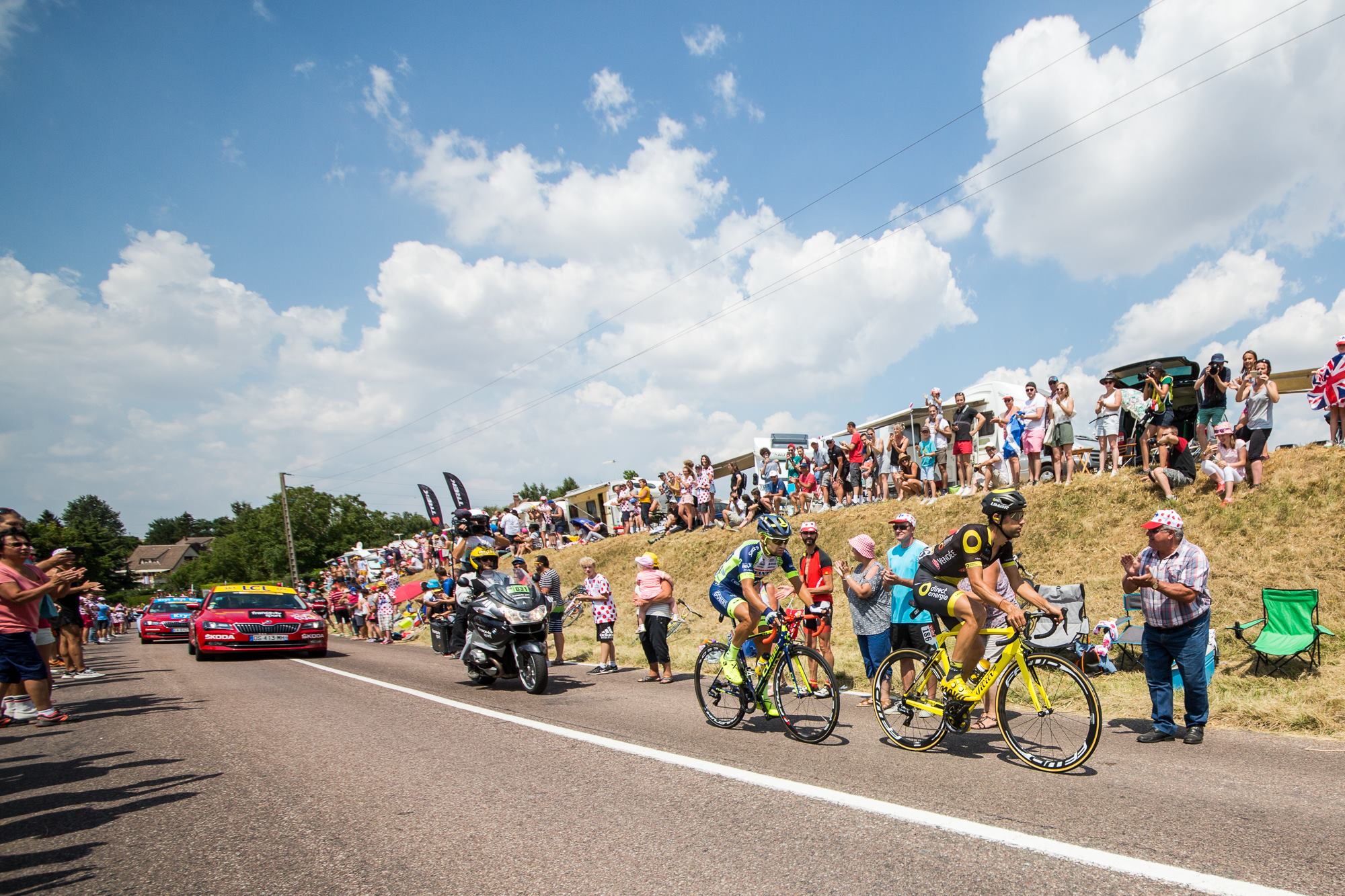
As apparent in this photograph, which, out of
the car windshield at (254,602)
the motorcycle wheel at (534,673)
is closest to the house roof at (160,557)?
the car windshield at (254,602)

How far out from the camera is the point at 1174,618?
6262 mm

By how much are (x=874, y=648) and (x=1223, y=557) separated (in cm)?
662

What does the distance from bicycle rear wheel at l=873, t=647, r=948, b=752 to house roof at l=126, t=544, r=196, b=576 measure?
185 metres

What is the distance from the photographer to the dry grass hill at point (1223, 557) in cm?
729

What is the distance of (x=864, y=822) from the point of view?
163 inches

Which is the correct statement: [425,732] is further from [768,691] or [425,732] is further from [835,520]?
[835,520]

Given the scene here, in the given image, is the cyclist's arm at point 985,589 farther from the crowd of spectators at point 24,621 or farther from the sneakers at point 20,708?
the sneakers at point 20,708

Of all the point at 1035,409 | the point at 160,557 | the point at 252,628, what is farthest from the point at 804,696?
the point at 160,557

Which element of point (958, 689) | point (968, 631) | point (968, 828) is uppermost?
point (968, 631)

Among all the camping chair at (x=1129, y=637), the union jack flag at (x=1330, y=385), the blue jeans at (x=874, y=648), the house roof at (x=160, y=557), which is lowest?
the camping chair at (x=1129, y=637)

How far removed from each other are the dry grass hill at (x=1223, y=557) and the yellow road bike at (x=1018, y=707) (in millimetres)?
Result: 2366

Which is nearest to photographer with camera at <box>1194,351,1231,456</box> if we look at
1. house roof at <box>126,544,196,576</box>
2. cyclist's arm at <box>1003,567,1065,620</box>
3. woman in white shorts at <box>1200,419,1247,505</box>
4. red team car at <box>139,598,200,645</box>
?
woman in white shorts at <box>1200,419,1247,505</box>

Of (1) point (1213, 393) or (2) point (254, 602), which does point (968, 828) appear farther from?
(2) point (254, 602)

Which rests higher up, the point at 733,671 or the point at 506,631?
the point at 506,631
